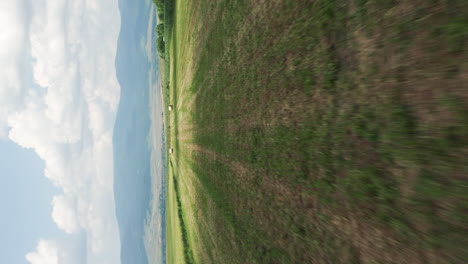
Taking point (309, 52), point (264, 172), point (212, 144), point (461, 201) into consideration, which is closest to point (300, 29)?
point (309, 52)

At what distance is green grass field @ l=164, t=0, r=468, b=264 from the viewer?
3316 millimetres

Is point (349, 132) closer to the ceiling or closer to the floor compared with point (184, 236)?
closer to the ceiling

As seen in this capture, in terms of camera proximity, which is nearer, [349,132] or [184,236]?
[349,132]

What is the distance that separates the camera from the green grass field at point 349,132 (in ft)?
10.9

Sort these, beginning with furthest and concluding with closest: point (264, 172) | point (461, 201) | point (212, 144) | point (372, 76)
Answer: point (212, 144)
point (264, 172)
point (372, 76)
point (461, 201)

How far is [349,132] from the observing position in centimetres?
458

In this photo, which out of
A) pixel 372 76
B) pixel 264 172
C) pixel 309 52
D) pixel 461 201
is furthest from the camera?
pixel 264 172

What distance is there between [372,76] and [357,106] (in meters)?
0.50

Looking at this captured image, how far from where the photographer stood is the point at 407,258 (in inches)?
142

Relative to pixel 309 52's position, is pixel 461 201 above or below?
below

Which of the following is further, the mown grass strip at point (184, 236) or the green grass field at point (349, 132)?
the mown grass strip at point (184, 236)

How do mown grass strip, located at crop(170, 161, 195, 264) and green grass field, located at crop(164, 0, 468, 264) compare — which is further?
mown grass strip, located at crop(170, 161, 195, 264)

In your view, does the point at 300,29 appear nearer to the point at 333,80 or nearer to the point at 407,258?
the point at 333,80

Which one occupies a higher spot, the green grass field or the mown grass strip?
the green grass field
